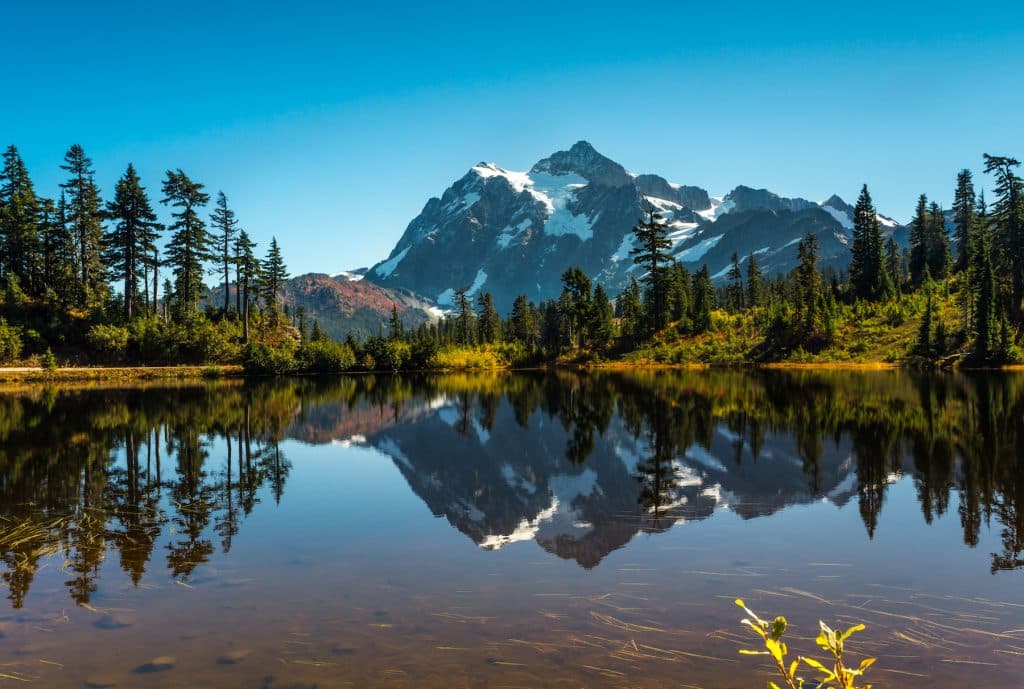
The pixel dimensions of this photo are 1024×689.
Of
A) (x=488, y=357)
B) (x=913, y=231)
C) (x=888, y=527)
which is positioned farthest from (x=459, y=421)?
(x=913, y=231)

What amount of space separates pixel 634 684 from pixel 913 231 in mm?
120367

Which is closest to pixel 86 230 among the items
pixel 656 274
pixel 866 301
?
pixel 656 274

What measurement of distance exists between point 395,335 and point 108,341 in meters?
43.6

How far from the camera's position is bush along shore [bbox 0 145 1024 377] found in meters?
68.1

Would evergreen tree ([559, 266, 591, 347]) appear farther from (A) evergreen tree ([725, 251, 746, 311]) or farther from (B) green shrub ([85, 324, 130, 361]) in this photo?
(B) green shrub ([85, 324, 130, 361])

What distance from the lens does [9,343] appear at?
62.7 meters

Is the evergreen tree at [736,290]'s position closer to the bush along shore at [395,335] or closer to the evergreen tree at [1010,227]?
the bush along shore at [395,335]

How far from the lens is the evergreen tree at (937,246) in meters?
98.4

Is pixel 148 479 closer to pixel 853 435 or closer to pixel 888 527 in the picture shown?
pixel 888 527

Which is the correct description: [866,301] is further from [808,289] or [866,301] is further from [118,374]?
[118,374]

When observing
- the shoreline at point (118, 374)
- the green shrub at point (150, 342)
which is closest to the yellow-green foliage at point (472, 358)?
the shoreline at point (118, 374)

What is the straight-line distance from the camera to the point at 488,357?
3634 inches

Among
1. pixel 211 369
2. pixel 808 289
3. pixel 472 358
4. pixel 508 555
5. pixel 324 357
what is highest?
pixel 808 289

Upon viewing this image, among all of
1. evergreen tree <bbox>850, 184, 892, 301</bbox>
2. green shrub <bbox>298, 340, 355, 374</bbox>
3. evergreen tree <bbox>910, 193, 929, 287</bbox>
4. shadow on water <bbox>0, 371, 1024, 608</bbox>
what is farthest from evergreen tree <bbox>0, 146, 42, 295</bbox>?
Answer: evergreen tree <bbox>910, 193, 929, 287</bbox>
